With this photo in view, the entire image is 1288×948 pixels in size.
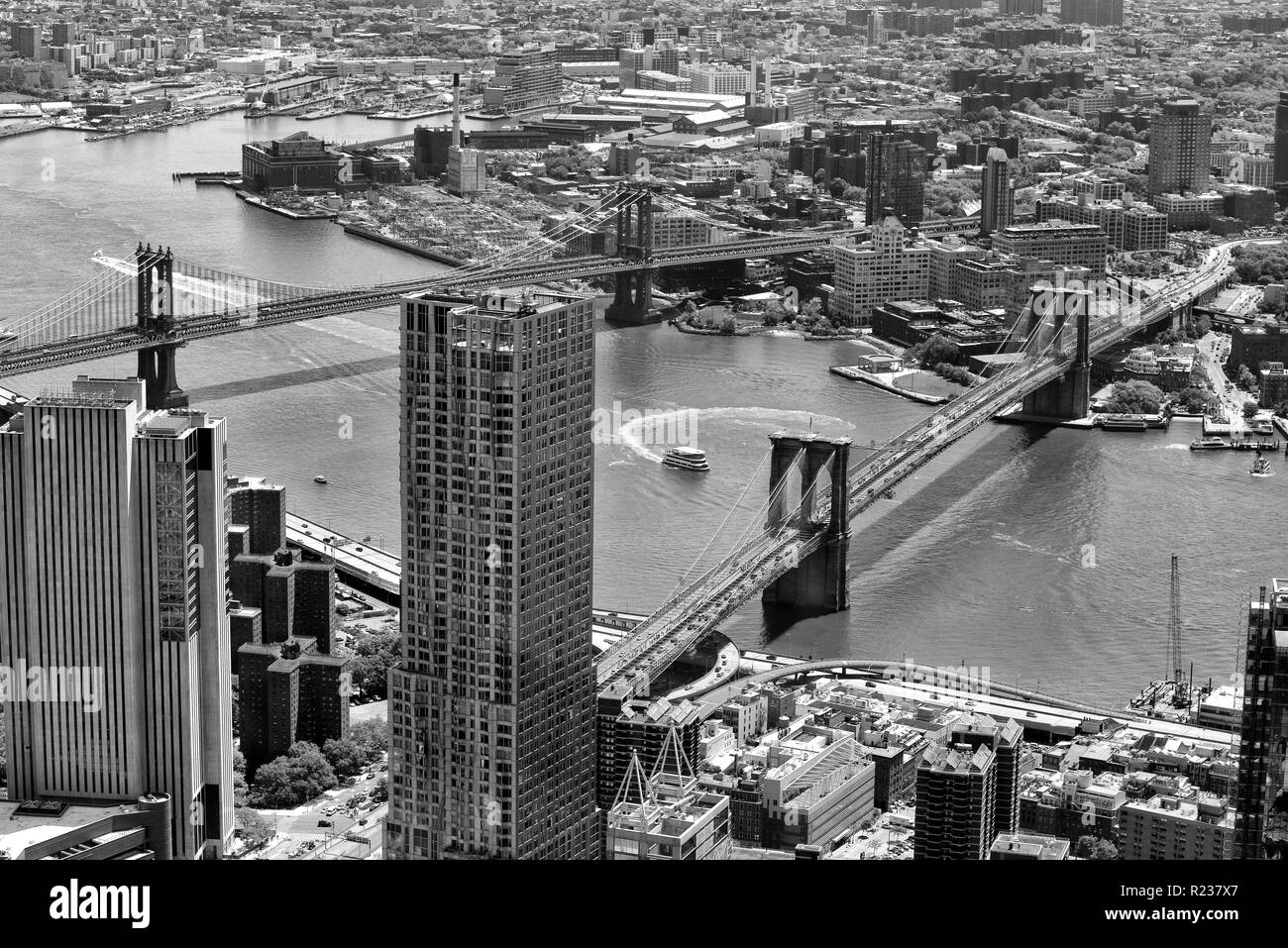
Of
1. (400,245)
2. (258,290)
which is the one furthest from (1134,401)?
(400,245)

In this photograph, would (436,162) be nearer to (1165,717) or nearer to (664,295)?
(664,295)

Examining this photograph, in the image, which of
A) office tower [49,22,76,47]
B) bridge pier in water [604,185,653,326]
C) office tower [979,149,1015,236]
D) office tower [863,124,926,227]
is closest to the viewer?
bridge pier in water [604,185,653,326]

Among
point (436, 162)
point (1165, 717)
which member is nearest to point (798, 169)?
point (436, 162)

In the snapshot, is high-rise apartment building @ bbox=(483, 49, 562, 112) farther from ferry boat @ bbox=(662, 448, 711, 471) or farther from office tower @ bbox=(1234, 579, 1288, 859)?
office tower @ bbox=(1234, 579, 1288, 859)

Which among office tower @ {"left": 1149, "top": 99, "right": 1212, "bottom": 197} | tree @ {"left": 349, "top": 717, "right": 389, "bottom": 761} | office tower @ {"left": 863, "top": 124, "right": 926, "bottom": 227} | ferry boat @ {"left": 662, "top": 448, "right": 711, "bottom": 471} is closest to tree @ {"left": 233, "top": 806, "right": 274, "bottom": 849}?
tree @ {"left": 349, "top": 717, "right": 389, "bottom": 761}

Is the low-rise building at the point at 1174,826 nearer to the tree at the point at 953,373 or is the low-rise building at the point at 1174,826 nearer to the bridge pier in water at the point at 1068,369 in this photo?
the bridge pier in water at the point at 1068,369
